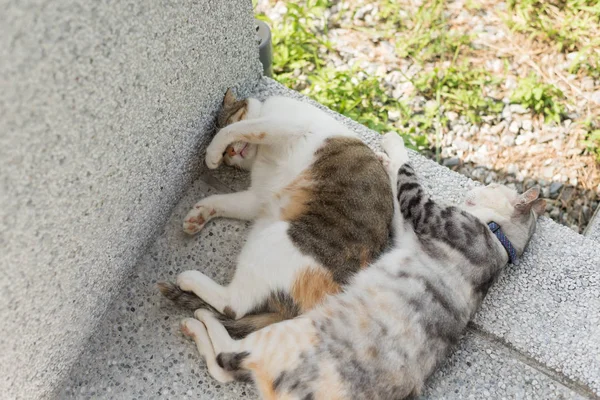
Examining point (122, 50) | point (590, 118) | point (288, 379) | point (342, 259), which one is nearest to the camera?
point (122, 50)

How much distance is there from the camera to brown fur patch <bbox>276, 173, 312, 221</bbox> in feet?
8.72

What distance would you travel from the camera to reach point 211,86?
275 centimetres

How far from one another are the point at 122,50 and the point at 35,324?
0.97 m

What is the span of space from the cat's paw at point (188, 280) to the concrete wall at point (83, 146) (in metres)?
0.23

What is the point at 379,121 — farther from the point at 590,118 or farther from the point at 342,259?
the point at 342,259

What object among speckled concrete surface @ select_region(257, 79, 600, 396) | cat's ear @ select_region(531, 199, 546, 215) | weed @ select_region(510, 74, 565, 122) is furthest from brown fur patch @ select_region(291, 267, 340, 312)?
weed @ select_region(510, 74, 565, 122)

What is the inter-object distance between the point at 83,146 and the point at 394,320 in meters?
1.30

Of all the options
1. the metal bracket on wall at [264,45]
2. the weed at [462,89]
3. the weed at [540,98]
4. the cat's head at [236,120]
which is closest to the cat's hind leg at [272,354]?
the cat's head at [236,120]

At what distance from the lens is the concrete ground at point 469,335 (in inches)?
93.6

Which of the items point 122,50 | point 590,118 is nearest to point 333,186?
point 122,50

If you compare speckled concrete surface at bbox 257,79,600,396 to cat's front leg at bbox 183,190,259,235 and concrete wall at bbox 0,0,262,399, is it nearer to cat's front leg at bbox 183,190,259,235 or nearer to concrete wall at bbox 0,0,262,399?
cat's front leg at bbox 183,190,259,235

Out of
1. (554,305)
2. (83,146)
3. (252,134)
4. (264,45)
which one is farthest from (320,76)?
(83,146)

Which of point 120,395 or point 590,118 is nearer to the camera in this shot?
point 120,395

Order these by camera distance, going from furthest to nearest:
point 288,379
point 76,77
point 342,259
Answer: point 342,259, point 288,379, point 76,77
